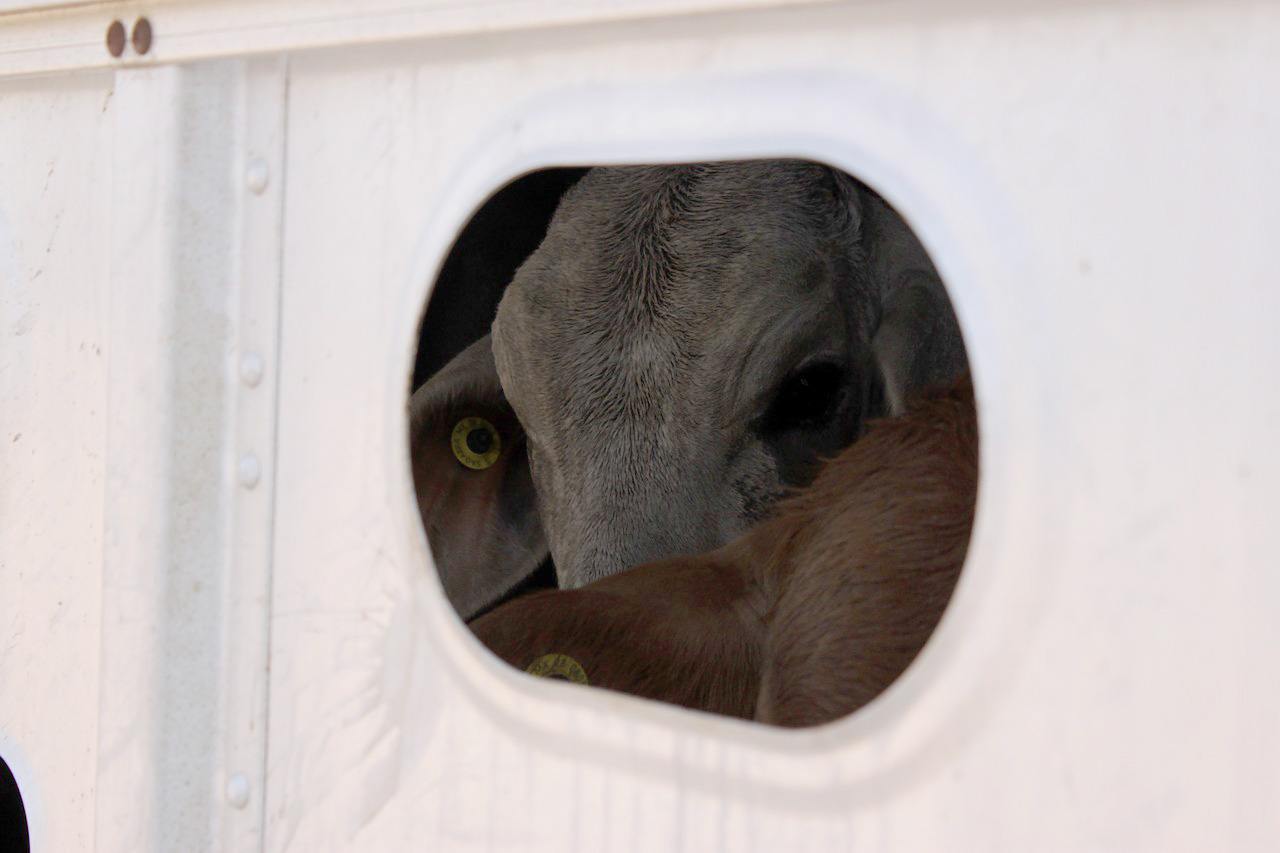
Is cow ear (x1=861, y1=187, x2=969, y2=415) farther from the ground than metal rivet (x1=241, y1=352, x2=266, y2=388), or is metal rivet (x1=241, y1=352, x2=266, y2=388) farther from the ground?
cow ear (x1=861, y1=187, x2=969, y2=415)

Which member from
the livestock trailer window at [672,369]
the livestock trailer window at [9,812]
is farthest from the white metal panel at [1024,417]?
the livestock trailer window at [9,812]

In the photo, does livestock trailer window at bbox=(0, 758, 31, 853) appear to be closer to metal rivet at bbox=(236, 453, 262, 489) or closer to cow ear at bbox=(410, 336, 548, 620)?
metal rivet at bbox=(236, 453, 262, 489)

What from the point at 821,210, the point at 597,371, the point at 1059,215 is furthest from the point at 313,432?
the point at 821,210

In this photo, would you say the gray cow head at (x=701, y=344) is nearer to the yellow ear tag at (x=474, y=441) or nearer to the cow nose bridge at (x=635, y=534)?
the cow nose bridge at (x=635, y=534)

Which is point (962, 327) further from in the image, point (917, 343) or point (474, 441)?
point (474, 441)

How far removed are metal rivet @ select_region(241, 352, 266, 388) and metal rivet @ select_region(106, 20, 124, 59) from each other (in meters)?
0.25

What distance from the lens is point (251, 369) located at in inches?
37.5

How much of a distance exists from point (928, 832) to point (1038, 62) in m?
0.38

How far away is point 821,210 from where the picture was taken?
2.12 meters

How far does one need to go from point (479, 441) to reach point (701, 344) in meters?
0.66

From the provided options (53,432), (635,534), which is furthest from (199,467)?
(635,534)

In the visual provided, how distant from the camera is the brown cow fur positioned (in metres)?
1.01

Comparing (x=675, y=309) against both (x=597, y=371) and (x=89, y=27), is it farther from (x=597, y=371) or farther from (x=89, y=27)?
(x=89, y=27)

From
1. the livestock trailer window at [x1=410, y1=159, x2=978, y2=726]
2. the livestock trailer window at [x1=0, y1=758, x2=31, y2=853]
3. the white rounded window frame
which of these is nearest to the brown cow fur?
the livestock trailer window at [x1=410, y1=159, x2=978, y2=726]
